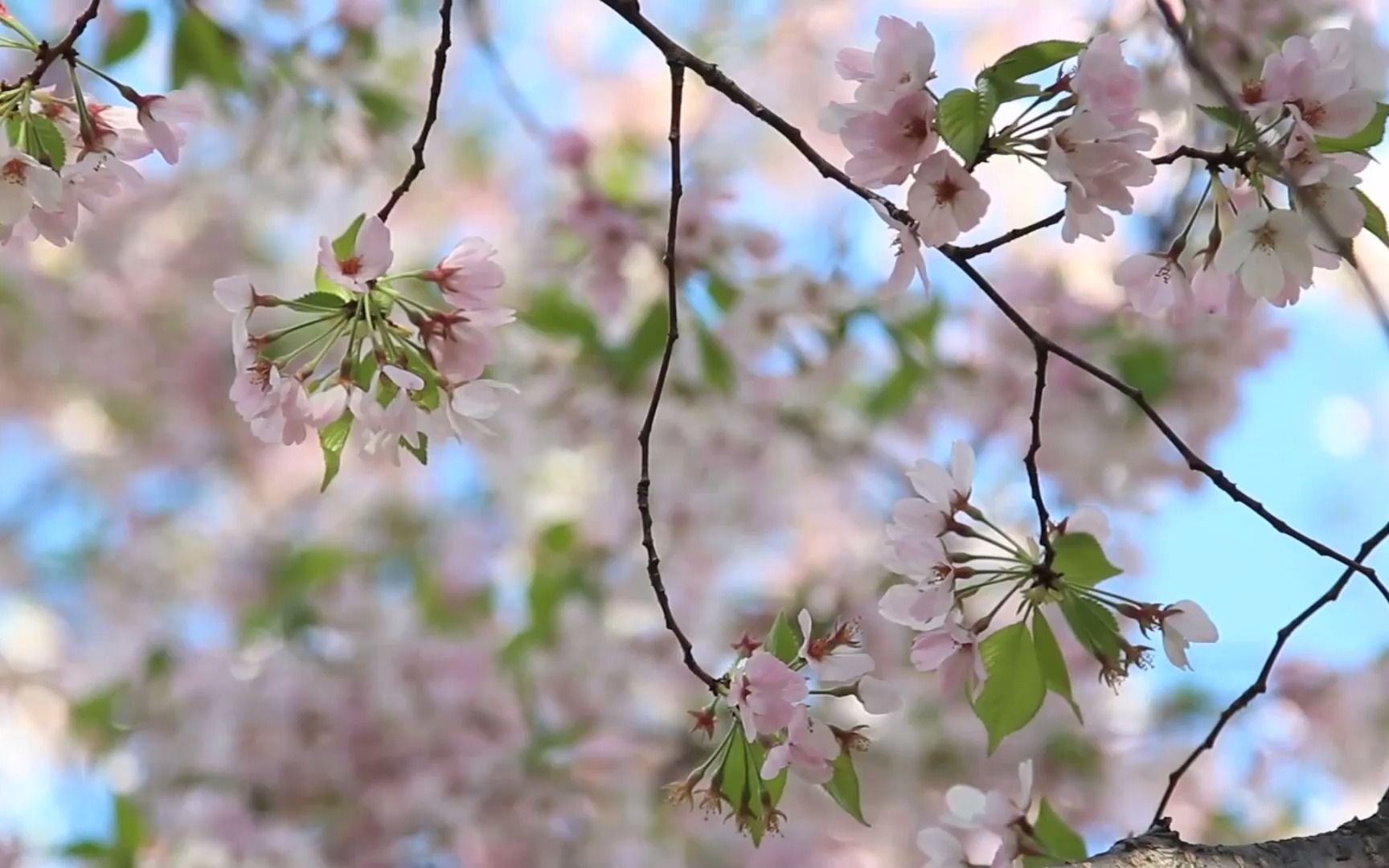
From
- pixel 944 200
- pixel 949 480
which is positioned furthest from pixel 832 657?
pixel 944 200

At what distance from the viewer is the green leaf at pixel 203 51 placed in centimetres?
140

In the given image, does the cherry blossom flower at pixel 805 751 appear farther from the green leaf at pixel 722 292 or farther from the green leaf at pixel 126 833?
the green leaf at pixel 126 833

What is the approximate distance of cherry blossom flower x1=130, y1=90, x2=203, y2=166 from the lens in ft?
2.39

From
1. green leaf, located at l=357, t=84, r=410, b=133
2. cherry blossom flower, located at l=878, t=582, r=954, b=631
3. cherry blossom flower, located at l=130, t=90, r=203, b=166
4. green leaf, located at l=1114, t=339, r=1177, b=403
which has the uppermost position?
green leaf, located at l=357, t=84, r=410, b=133

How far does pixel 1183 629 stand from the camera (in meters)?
0.71

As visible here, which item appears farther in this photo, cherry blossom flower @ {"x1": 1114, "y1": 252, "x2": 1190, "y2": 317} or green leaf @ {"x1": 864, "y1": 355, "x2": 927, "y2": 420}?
green leaf @ {"x1": 864, "y1": 355, "x2": 927, "y2": 420}

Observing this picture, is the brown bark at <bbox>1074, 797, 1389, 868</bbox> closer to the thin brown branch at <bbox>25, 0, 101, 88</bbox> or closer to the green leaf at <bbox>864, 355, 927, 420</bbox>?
the thin brown branch at <bbox>25, 0, 101, 88</bbox>

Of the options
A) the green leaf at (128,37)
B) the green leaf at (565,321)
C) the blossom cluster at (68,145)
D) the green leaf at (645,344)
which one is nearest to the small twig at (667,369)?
the blossom cluster at (68,145)

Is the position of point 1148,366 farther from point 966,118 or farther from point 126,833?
point 126,833

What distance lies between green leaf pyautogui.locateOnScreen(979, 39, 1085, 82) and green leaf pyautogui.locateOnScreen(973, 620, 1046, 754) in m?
0.29

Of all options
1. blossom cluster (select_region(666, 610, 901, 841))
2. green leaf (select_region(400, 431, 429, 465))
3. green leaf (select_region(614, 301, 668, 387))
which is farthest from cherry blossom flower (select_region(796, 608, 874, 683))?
green leaf (select_region(614, 301, 668, 387))

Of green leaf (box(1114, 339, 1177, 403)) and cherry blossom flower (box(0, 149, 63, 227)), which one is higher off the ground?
green leaf (box(1114, 339, 1177, 403))

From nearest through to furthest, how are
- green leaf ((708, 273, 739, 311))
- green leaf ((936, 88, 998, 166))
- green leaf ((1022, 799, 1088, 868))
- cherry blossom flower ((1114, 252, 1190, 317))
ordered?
green leaf ((936, 88, 998, 166)) → cherry blossom flower ((1114, 252, 1190, 317)) → green leaf ((1022, 799, 1088, 868)) → green leaf ((708, 273, 739, 311))

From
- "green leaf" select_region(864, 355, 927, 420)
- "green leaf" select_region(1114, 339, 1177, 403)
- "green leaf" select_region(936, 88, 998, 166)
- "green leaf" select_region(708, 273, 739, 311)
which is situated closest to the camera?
"green leaf" select_region(936, 88, 998, 166)
